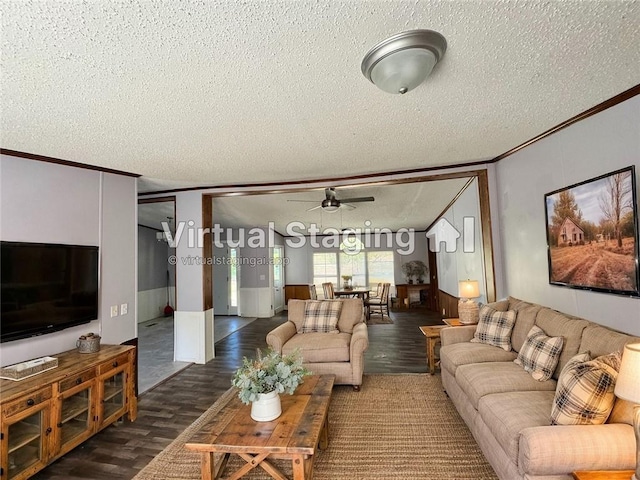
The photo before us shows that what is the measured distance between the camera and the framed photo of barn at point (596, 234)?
199 centimetres

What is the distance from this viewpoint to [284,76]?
5.71 feet

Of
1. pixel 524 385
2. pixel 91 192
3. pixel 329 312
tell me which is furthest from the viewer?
pixel 329 312

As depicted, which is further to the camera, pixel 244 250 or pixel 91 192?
pixel 244 250

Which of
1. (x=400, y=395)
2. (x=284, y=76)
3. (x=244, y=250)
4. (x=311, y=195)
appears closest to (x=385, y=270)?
(x=244, y=250)

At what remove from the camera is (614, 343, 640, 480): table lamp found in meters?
1.34

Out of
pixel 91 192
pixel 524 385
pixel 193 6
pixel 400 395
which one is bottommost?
pixel 400 395

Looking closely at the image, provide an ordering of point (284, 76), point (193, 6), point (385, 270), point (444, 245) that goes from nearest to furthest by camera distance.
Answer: point (193, 6), point (284, 76), point (444, 245), point (385, 270)

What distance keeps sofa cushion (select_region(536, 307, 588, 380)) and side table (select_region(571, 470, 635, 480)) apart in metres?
0.71

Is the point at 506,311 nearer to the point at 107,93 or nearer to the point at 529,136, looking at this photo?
the point at 529,136

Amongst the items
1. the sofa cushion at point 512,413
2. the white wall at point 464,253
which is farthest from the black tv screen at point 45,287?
the white wall at point 464,253

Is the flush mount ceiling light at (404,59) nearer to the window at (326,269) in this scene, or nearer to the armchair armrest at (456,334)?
the armchair armrest at (456,334)

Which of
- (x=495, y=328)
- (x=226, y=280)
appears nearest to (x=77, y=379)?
(x=495, y=328)

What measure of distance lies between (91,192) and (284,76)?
2581 mm

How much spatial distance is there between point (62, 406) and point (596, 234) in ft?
13.3
